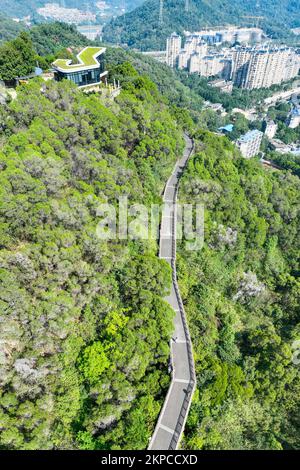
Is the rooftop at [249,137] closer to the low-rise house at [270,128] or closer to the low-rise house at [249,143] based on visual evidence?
the low-rise house at [249,143]

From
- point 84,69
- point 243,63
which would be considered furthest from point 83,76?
point 243,63

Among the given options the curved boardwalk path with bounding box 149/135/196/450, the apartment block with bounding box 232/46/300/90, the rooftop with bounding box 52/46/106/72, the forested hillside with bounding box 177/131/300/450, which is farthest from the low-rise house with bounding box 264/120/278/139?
the curved boardwalk path with bounding box 149/135/196/450

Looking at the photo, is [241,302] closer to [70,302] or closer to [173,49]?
[70,302]

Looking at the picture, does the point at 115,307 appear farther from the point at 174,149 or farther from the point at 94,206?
the point at 174,149

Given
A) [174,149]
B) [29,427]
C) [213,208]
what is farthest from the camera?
[174,149]

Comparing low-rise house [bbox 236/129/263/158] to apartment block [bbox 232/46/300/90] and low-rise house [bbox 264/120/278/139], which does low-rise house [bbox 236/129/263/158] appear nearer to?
low-rise house [bbox 264/120/278/139]

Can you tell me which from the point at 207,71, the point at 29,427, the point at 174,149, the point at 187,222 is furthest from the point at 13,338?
the point at 207,71
